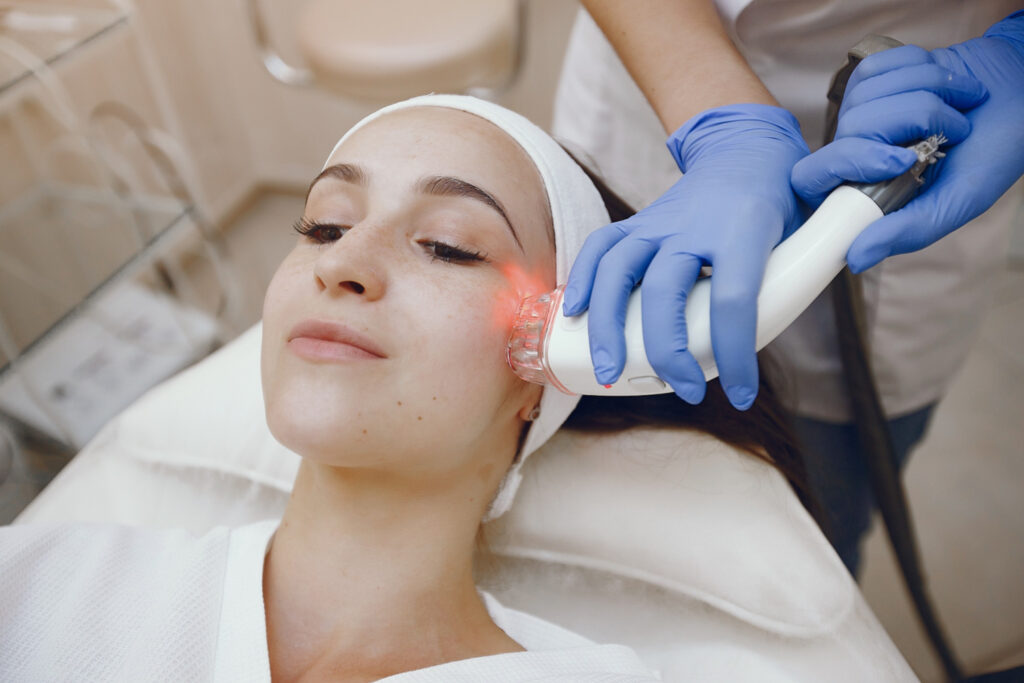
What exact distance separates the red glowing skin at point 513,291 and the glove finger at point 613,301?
12cm

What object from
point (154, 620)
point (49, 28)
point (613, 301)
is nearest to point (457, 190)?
point (613, 301)

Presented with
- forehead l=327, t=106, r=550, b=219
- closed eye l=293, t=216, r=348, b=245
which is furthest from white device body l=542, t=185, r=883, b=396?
closed eye l=293, t=216, r=348, b=245

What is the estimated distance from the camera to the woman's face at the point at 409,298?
2.74 ft

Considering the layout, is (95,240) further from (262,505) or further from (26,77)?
(262,505)

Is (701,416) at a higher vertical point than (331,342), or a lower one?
lower

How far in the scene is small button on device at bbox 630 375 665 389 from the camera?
78cm

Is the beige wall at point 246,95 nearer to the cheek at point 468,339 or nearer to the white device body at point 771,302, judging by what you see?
the cheek at point 468,339

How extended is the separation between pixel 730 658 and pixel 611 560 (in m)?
0.21

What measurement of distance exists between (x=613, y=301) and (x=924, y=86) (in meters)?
0.41

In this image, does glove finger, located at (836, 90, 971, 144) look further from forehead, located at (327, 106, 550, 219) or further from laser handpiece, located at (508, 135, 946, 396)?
forehead, located at (327, 106, 550, 219)

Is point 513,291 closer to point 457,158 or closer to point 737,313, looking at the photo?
point 457,158

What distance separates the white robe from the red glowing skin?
39 cm

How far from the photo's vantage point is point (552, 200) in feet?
3.27

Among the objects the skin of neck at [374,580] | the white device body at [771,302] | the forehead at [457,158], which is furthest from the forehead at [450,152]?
the skin of neck at [374,580]
